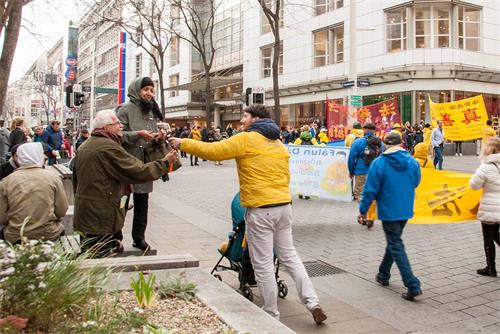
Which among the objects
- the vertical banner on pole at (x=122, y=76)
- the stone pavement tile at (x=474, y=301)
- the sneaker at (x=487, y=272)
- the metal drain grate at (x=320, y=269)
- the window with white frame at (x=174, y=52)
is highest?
the window with white frame at (x=174, y=52)

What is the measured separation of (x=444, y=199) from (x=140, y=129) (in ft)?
13.4

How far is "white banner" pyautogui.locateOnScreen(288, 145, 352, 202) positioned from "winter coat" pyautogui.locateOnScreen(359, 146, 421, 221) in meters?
3.86

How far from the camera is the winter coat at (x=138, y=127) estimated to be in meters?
5.53

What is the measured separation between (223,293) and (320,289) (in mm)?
1913

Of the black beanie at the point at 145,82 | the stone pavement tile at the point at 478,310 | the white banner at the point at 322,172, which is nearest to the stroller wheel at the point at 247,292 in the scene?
the stone pavement tile at the point at 478,310

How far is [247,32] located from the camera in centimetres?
4581

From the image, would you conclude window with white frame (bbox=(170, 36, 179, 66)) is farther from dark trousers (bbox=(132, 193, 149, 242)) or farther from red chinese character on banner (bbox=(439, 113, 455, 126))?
dark trousers (bbox=(132, 193, 149, 242))

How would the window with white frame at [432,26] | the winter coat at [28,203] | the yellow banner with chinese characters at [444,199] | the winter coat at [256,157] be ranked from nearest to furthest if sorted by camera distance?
1. the winter coat at [256,157]
2. the winter coat at [28,203]
3. the yellow banner with chinese characters at [444,199]
4. the window with white frame at [432,26]

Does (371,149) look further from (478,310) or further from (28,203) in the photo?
(28,203)

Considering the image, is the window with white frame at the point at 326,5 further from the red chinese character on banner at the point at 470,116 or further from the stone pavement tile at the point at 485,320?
the stone pavement tile at the point at 485,320

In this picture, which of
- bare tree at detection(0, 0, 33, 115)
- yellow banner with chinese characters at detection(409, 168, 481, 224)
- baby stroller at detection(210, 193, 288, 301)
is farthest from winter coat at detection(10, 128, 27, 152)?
yellow banner with chinese characters at detection(409, 168, 481, 224)

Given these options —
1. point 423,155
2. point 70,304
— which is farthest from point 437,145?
point 70,304

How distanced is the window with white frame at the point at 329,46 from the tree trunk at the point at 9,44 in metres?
28.2

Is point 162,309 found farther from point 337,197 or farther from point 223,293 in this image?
point 337,197
